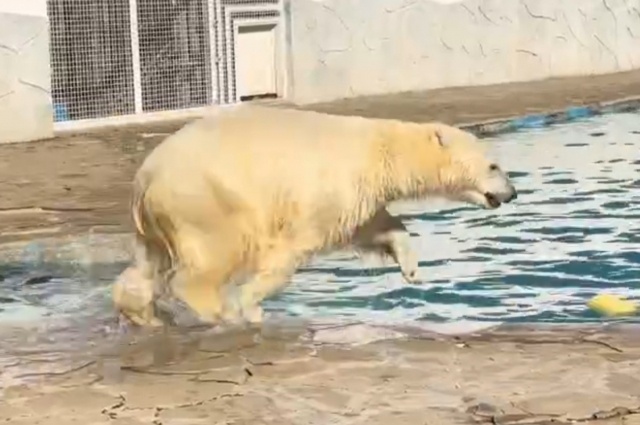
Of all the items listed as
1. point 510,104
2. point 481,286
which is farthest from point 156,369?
point 510,104

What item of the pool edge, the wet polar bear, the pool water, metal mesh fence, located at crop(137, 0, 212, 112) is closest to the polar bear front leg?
the wet polar bear

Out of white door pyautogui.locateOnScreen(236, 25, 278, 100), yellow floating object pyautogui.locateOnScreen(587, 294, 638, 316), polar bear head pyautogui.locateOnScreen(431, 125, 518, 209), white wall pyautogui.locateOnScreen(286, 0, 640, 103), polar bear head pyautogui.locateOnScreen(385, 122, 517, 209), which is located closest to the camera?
polar bear head pyautogui.locateOnScreen(385, 122, 517, 209)

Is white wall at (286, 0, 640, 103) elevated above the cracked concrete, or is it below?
above

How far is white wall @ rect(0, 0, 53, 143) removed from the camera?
39.8ft

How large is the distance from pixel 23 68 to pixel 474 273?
23.4ft

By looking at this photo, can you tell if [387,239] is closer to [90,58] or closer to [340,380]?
[340,380]

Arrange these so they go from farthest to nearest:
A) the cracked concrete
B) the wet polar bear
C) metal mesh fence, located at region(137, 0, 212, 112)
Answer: metal mesh fence, located at region(137, 0, 212, 112) < the wet polar bear < the cracked concrete

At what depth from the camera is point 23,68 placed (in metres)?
12.2

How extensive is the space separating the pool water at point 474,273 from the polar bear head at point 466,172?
0.45 metres

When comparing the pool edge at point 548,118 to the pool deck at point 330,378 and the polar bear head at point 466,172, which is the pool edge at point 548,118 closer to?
the polar bear head at point 466,172

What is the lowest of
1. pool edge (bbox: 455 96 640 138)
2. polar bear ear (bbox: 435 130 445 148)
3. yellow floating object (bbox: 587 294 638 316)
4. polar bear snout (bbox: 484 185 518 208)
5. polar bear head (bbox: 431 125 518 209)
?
yellow floating object (bbox: 587 294 638 316)

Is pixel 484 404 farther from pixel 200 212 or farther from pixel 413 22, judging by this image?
pixel 413 22

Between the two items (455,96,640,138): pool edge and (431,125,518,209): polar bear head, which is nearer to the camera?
(431,125,518,209): polar bear head

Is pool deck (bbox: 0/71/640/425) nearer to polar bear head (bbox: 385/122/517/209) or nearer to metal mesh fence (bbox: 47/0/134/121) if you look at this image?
polar bear head (bbox: 385/122/517/209)
